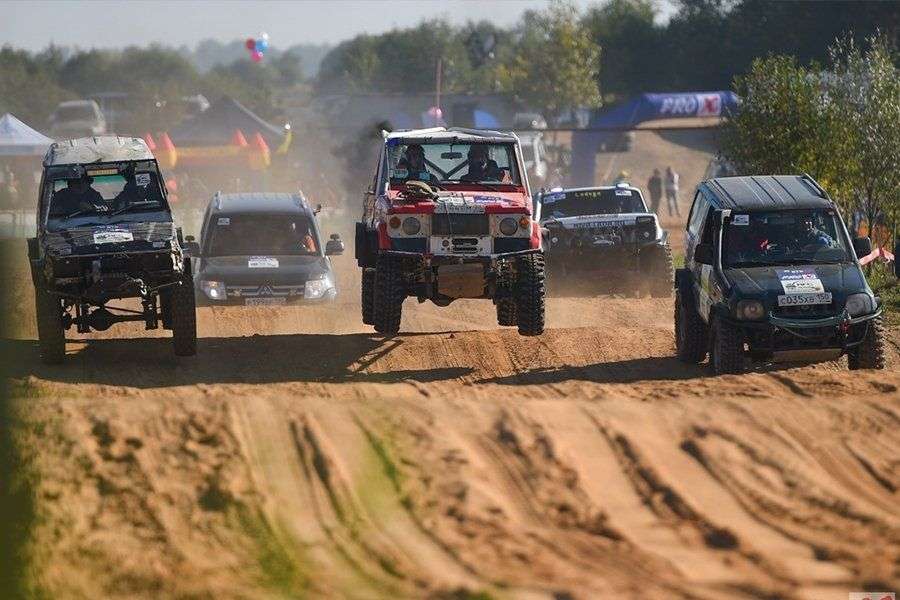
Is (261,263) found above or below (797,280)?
below

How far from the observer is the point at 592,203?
69.2 ft

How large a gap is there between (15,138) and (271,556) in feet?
86.5

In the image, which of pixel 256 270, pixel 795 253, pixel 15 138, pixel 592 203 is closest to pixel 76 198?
pixel 256 270

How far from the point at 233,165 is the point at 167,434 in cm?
3642

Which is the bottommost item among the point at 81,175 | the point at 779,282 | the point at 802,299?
the point at 802,299

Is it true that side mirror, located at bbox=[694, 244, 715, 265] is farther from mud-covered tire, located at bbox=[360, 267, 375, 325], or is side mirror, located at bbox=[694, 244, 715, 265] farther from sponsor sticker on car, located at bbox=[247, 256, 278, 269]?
sponsor sticker on car, located at bbox=[247, 256, 278, 269]

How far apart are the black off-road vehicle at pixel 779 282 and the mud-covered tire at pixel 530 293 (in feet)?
4.65

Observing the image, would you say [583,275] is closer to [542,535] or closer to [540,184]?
[542,535]

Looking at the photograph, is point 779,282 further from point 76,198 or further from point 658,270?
point 658,270

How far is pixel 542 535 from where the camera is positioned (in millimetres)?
7426

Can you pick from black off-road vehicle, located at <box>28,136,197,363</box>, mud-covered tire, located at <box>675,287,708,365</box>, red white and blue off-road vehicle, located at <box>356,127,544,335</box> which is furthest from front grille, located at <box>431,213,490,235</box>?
black off-road vehicle, located at <box>28,136,197,363</box>

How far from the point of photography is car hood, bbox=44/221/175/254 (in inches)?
518

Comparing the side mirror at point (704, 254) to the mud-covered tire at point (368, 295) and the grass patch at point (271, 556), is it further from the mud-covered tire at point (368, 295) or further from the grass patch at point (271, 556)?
the grass patch at point (271, 556)

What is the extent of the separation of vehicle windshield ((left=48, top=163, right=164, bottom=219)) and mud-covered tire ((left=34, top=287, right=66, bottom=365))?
3.02ft
